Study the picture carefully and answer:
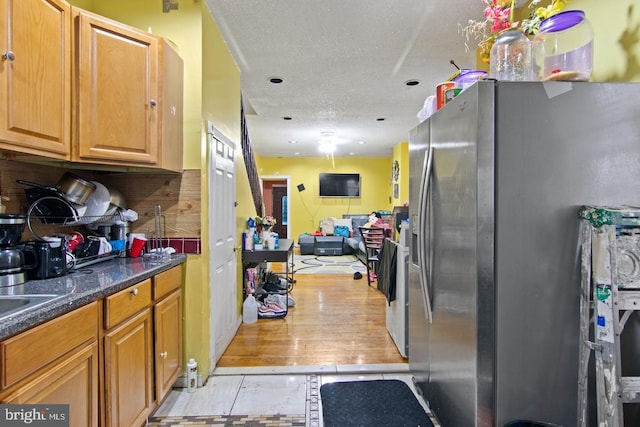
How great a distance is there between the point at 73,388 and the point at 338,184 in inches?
324

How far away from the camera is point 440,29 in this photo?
8.38 ft

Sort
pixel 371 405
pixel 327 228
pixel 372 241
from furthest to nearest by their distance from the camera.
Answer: pixel 327 228, pixel 372 241, pixel 371 405

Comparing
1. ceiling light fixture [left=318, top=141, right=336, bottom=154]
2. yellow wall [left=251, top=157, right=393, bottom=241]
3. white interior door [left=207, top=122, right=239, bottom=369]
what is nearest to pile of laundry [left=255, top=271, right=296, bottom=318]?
white interior door [left=207, top=122, right=239, bottom=369]

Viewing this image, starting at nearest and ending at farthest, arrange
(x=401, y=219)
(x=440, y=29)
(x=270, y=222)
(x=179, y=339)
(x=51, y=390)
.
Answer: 1. (x=51, y=390)
2. (x=179, y=339)
3. (x=440, y=29)
4. (x=401, y=219)
5. (x=270, y=222)

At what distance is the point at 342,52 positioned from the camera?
2.94m

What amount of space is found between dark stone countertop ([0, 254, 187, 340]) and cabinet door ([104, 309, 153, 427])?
0.71 feet

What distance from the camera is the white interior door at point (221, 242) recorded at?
2414 mm

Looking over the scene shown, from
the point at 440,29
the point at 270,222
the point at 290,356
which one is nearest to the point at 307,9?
the point at 440,29

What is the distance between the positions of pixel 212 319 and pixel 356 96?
3.17 metres

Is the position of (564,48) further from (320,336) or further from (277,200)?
(277,200)

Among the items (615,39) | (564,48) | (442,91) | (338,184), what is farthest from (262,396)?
(338,184)

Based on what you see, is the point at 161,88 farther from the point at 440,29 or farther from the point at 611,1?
the point at 611,1

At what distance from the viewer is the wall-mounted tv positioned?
918 centimetres

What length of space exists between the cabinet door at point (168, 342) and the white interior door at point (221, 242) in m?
0.29
